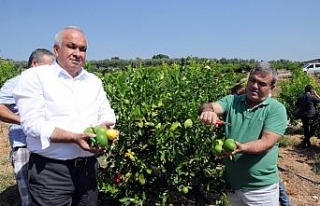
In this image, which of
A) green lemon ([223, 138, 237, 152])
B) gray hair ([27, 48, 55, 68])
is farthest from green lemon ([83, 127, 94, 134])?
gray hair ([27, 48, 55, 68])

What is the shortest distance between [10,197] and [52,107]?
10.7ft

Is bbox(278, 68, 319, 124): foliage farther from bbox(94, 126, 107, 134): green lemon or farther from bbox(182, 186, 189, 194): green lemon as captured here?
bbox(94, 126, 107, 134): green lemon

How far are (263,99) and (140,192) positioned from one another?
1.86 m

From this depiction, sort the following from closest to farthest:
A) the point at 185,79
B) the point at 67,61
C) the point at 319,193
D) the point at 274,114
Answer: the point at 67,61 < the point at 274,114 < the point at 185,79 < the point at 319,193

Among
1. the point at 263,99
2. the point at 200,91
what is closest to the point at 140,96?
the point at 200,91

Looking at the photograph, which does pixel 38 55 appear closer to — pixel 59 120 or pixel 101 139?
pixel 59 120

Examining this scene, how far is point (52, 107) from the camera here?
97.2 inches

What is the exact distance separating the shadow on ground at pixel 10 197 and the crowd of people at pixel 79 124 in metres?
2.27

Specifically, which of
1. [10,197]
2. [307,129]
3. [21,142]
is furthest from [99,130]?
[307,129]

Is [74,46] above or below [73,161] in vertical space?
above

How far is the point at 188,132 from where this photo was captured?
4.06m

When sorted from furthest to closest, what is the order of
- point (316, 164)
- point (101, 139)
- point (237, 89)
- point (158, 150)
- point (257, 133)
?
point (316, 164), point (237, 89), point (158, 150), point (257, 133), point (101, 139)

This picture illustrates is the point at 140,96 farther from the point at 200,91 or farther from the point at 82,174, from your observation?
the point at 82,174

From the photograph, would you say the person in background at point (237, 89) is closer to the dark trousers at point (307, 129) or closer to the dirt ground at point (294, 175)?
the dirt ground at point (294, 175)
